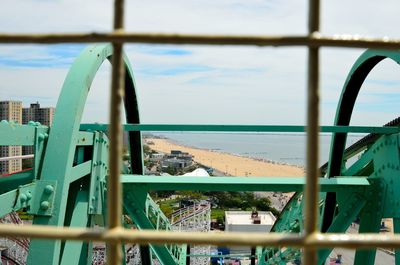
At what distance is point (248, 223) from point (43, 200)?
35901 millimetres

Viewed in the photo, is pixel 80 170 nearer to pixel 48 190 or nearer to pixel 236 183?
pixel 48 190

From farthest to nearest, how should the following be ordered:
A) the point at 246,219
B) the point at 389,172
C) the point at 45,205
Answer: the point at 246,219, the point at 389,172, the point at 45,205

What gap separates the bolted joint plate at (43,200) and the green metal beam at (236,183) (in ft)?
4.66

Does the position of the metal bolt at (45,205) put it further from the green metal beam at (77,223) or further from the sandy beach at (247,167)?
the sandy beach at (247,167)

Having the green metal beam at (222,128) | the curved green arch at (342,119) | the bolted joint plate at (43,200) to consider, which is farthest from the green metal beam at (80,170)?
the curved green arch at (342,119)

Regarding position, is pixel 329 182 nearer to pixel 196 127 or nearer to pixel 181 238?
pixel 196 127

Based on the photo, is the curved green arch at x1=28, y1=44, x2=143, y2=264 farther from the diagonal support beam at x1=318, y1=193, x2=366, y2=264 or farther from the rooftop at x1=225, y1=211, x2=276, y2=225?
the rooftop at x1=225, y1=211, x2=276, y2=225

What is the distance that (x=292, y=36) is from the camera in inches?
50.8

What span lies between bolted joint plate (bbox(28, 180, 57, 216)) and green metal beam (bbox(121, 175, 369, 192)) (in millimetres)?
1421

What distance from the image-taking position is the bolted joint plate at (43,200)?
13.2 ft

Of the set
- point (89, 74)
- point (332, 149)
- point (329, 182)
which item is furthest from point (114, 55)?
point (332, 149)

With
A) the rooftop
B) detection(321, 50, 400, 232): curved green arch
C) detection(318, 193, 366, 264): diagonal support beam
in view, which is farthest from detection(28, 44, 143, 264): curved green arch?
the rooftop

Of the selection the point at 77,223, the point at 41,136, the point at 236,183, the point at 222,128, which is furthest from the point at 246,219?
the point at 41,136

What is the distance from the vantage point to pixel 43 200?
4039mm
